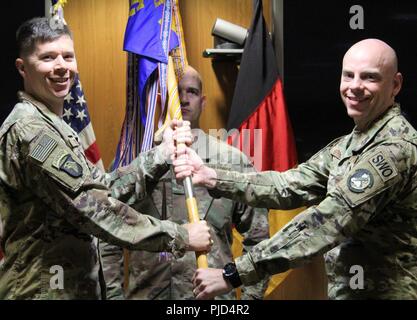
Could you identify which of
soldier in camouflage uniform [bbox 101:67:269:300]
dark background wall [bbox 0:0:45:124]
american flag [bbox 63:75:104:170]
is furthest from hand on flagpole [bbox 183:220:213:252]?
dark background wall [bbox 0:0:45:124]

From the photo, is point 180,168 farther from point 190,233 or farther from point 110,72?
point 110,72

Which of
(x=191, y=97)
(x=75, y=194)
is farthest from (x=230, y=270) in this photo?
(x=191, y=97)

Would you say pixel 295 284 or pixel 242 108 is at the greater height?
pixel 242 108

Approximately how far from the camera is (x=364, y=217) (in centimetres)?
256

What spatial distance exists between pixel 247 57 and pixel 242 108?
0.85 feet

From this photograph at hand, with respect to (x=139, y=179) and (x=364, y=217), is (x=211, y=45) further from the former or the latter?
(x=364, y=217)

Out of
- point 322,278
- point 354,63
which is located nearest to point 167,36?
point 354,63

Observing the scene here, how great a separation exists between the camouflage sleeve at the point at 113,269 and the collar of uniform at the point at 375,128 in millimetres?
1219

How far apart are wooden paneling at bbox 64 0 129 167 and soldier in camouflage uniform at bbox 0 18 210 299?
3.97 ft

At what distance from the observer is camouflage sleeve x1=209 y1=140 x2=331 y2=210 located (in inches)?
119

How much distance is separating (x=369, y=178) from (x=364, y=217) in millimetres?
132

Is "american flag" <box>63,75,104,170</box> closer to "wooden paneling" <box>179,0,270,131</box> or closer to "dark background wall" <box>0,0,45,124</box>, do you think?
"dark background wall" <box>0,0,45,124</box>

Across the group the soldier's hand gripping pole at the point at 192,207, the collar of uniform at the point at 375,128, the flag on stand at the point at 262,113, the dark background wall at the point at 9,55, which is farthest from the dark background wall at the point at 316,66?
the dark background wall at the point at 9,55

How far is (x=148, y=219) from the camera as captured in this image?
2666mm
